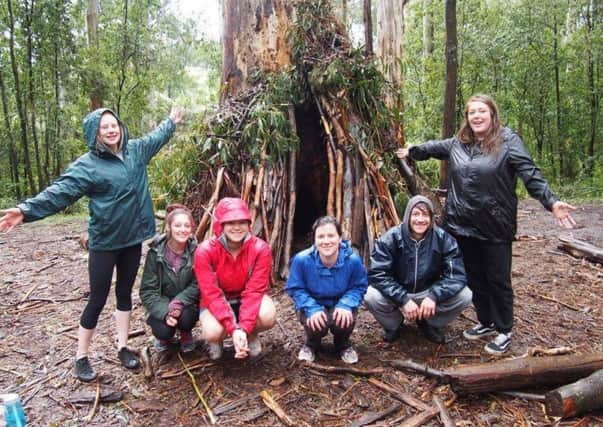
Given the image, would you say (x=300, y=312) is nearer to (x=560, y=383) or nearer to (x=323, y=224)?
(x=323, y=224)

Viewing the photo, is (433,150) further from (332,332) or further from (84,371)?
(84,371)

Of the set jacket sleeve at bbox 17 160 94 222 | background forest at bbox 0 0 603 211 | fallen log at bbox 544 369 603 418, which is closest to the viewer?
fallen log at bbox 544 369 603 418

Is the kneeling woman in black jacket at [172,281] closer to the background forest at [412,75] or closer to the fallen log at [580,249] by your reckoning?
the fallen log at [580,249]

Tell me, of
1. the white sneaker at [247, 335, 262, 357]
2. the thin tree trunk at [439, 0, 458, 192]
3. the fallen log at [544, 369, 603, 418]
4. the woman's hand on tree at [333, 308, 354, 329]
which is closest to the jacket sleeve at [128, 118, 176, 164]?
the white sneaker at [247, 335, 262, 357]

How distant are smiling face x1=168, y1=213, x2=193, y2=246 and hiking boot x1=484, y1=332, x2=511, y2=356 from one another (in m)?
2.33

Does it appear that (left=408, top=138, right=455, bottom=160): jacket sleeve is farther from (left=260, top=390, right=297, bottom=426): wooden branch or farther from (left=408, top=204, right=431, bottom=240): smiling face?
(left=260, top=390, right=297, bottom=426): wooden branch

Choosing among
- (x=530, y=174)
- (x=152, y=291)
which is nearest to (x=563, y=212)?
(x=530, y=174)

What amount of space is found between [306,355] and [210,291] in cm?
83

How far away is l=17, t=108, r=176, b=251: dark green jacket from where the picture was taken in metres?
2.84

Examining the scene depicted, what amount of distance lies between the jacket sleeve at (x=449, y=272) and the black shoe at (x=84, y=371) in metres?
2.41

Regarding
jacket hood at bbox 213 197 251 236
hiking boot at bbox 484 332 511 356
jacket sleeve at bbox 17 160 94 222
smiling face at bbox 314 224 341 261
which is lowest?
hiking boot at bbox 484 332 511 356

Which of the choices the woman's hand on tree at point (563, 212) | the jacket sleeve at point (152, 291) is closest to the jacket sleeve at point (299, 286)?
the jacket sleeve at point (152, 291)

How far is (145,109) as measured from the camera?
13.0 metres

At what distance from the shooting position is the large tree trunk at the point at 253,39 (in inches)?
201
